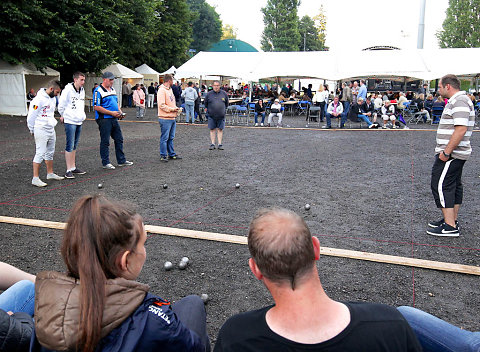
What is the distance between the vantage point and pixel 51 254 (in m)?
4.64

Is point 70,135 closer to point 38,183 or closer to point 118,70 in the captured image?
point 38,183

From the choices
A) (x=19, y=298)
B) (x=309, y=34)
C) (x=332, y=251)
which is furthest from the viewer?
(x=309, y=34)

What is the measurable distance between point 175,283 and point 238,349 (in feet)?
8.49

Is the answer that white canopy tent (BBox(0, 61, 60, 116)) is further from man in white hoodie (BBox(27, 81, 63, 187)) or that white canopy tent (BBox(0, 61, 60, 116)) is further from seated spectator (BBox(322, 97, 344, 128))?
man in white hoodie (BBox(27, 81, 63, 187))

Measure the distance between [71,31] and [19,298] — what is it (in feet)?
81.8

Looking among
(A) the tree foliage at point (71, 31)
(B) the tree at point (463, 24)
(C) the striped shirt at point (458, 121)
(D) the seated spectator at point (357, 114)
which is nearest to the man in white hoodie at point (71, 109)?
(C) the striped shirt at point (458, 121)

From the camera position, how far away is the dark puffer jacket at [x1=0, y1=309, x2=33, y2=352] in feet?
6.46

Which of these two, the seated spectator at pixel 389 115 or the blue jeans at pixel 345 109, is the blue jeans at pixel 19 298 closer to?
the blue jeans at pixel 345 109

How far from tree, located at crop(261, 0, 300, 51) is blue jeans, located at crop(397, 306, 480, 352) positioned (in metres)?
83.8

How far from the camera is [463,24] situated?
69.0 m

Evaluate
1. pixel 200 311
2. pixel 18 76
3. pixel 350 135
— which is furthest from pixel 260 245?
pixel 18 76

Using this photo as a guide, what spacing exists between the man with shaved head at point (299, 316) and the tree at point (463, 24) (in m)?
76.9

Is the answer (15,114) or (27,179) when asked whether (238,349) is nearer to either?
(27,179)

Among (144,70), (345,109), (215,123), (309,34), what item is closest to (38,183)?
(215,123)
